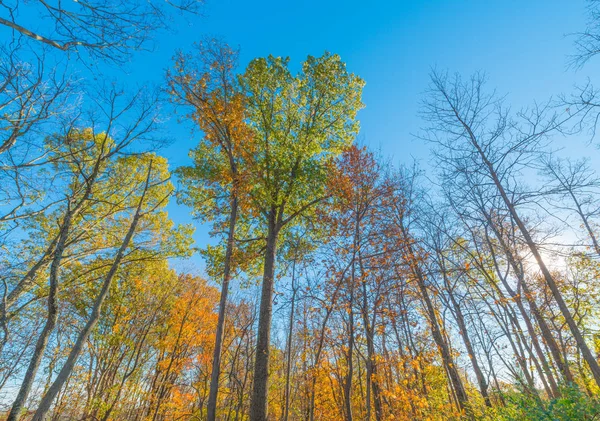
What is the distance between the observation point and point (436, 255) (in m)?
7.16

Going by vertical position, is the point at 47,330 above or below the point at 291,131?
below

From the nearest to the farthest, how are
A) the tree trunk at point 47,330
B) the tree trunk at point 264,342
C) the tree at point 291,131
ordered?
the tree trunk at point 47,330 < the tree trunk at point 264,342 < the tree at point 291,131

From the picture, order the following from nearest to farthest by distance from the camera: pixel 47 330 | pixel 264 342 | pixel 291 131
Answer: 1. pixel 47 330
2. pixel 264 342
3. pixel 291 131

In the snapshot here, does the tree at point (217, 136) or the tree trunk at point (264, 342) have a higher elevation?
the tree at point (217, 136)

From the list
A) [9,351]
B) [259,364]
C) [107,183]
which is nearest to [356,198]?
[259,364]

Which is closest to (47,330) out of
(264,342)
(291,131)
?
(264,342)

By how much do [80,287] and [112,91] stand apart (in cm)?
822

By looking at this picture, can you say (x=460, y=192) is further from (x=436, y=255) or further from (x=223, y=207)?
(x=223, y=207)

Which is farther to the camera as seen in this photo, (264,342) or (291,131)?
(291,131)

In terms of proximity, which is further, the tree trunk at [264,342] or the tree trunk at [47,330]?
the tree trunk at [264,342]

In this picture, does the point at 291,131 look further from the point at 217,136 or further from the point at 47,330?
the point at 47,330

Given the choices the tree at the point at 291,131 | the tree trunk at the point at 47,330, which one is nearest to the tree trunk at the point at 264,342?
the tree at the point at 291,131

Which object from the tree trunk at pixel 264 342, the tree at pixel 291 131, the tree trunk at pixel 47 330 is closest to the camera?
the tree trunk at pixel 47 330

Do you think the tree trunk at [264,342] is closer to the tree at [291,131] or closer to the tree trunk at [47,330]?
the tree at [291,131]
